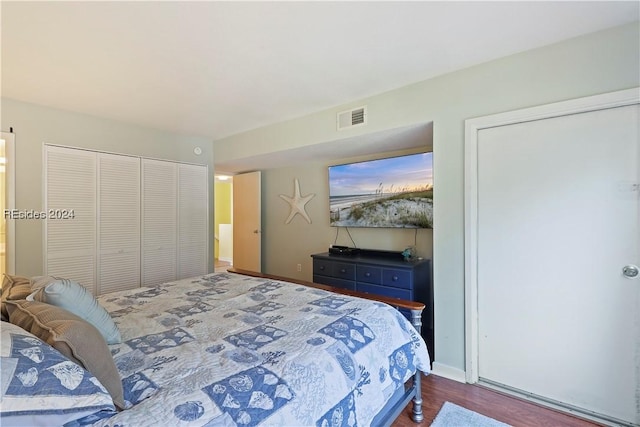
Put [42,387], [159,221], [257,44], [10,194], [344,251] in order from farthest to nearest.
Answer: [159,221], [344,251], [10,194], [257,44], [42,387]

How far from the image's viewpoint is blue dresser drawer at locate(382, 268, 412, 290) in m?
2.87

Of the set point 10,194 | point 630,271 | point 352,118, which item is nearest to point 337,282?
point 352,118

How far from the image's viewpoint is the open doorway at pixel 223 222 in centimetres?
769

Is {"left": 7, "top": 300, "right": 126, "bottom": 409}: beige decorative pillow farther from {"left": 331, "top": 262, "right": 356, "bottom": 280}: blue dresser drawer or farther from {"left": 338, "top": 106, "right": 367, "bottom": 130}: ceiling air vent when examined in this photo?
{"left": 338, "top": 106, "right": 367, "bottom": 130}: ceiling air vent

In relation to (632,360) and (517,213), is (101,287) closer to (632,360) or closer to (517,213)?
(517,213)

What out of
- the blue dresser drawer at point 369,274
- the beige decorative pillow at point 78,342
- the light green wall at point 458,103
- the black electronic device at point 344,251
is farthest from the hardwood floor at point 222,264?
the beige decorative pillow at point 78,342

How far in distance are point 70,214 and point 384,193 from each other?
3.39m

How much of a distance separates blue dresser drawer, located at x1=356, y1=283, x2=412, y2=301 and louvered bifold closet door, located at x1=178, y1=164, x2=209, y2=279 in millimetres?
2370

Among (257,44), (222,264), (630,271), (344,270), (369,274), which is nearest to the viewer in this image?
(630,271)

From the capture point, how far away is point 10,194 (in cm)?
290

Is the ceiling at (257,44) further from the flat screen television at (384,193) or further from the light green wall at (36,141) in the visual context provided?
the flat screen television at (384,193)

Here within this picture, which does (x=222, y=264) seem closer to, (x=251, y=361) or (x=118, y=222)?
(x=118, y=222)

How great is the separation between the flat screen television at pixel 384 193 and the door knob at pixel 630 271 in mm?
1530

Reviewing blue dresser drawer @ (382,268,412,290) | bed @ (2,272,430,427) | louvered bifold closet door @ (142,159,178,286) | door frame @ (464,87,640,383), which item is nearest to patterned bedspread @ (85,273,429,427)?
bed @ (2,272,430,427)
